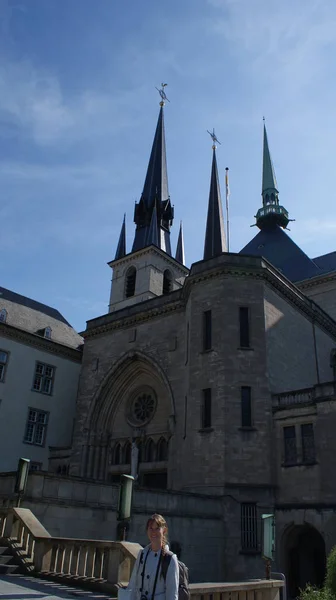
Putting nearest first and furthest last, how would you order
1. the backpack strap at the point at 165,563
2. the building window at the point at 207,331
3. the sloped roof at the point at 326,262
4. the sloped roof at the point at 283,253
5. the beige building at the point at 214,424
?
the backpack strap at the point at 165,563 → the beige building at the point at 214,424 → the building window at the point at 207,331 → the sloped roof at the point at 326,262 → the sloped roof at the point at 283,253

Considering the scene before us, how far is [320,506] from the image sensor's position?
18.3m

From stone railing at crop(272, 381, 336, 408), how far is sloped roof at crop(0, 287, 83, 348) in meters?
16.9

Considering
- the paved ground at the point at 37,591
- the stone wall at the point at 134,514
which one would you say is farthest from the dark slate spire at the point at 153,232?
the paved ground at the point at 37,591

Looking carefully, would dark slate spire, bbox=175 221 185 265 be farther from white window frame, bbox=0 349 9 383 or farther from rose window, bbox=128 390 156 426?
white window frame, bbox=0 349 9 383

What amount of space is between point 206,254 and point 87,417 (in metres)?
13.1

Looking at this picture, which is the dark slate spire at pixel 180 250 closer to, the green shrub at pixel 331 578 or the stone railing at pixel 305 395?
the stone railing at pixel 305 395

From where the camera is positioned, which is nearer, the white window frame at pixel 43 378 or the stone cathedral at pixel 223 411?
the stone cathedral at pixel 223 411

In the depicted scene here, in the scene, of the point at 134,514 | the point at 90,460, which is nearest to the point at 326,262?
the point at 90,460

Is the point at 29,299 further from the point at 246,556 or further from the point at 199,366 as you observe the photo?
the point at 246,556

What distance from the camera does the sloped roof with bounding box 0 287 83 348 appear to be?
32312 millimetres

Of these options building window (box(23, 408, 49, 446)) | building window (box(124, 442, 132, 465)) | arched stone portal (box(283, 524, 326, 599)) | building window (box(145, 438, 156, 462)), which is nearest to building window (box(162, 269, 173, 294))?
building window (box(23, 408, 49, 446))

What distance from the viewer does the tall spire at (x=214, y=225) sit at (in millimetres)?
33969

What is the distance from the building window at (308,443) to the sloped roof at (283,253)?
18.4 metres

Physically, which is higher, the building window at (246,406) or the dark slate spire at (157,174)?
the dark slate spire at (157,174)
